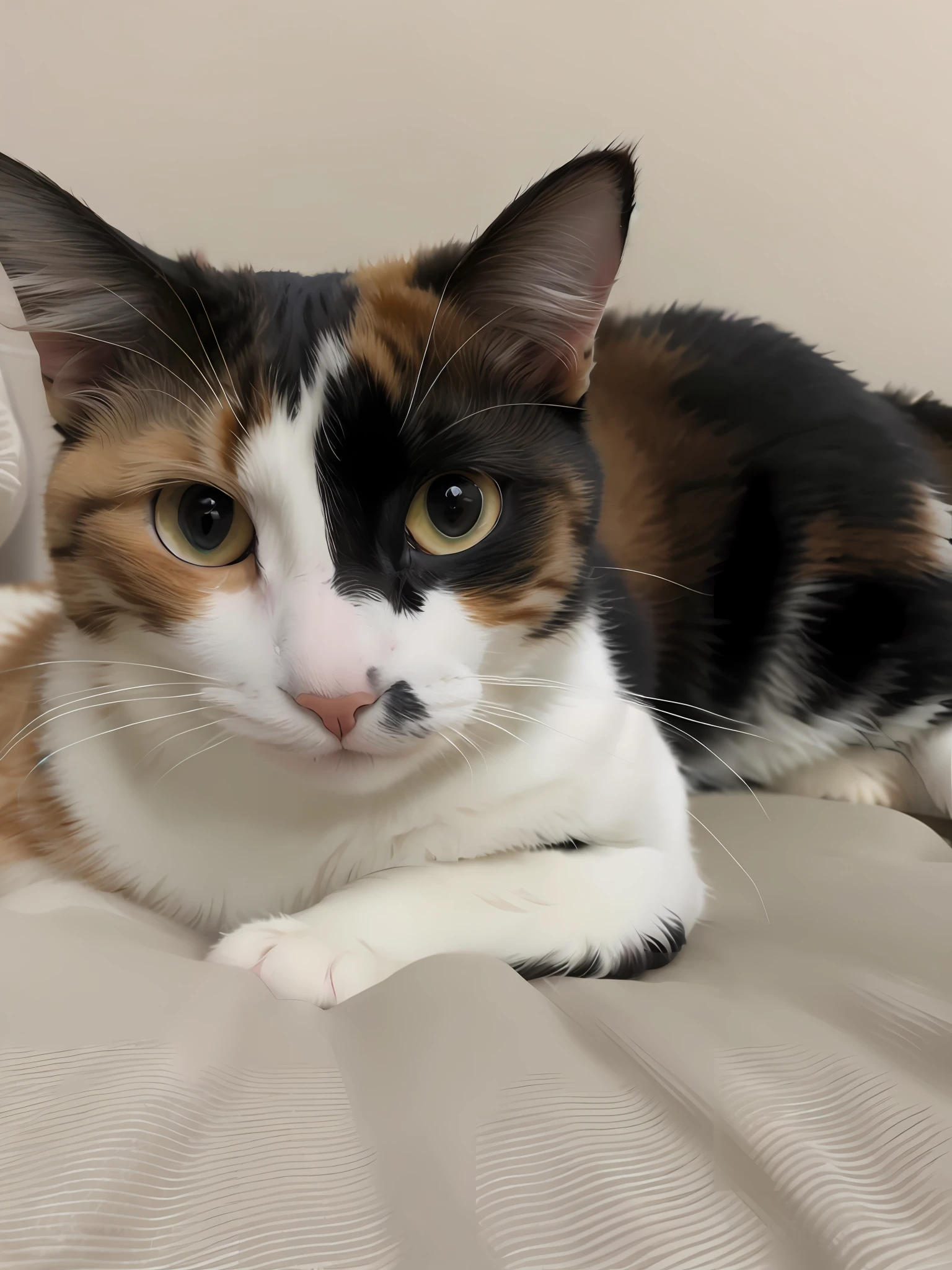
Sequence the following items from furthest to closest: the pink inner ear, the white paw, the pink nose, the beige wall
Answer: the beige wall < the white paw < the pink inner ear < the pink nose

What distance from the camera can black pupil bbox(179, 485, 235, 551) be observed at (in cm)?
55

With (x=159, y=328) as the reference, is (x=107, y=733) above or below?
below

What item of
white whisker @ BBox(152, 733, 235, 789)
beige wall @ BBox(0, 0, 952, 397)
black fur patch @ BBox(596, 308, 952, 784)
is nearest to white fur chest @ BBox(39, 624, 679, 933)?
white whisker @ BBox(152, 733, 235, 789)

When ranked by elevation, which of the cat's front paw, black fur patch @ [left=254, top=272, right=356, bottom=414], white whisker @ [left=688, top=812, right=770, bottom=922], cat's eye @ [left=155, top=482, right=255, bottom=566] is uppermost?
black fur patch @ [left=254, top=272, right=356, bottom=414]

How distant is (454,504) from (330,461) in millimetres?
99

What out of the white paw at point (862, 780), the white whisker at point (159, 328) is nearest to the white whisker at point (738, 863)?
the white paw at point (862, 780)

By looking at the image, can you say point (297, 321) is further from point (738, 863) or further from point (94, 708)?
point (738, 863)

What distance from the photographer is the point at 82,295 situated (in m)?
0.59

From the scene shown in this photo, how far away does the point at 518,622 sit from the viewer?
61cm

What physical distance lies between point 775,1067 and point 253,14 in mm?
1538

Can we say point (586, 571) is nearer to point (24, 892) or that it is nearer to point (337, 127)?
point (24, 892)

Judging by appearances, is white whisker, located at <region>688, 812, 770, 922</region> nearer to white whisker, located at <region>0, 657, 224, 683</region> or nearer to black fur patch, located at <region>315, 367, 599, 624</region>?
black fur patch, located at <region>315, 367, 599, 624</region>

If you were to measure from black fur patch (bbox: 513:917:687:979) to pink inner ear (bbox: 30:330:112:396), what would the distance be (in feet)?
1.83

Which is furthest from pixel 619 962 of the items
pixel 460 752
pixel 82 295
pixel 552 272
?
pixel 82 295
